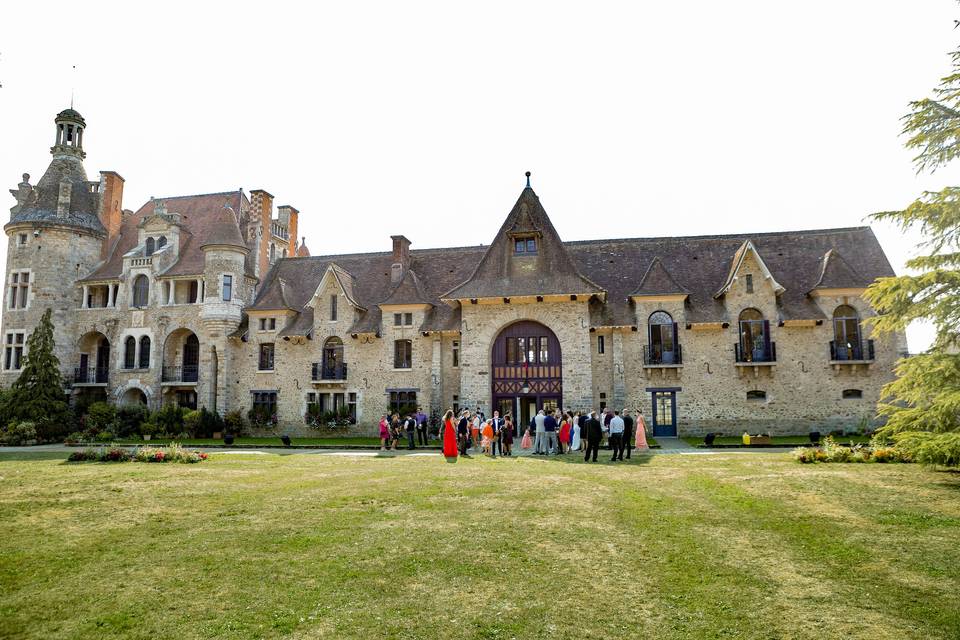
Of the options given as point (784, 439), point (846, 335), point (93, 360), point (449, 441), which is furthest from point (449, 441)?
point (93, 360)

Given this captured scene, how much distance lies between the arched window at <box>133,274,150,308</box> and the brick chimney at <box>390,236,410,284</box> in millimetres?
14558

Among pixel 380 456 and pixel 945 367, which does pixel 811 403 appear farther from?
pixel 380 456

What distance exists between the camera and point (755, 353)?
31016 millimetres

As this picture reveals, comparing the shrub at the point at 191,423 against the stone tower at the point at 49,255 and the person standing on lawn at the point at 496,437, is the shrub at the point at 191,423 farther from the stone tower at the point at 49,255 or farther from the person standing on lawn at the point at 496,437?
the person standing on lawn at the point at 496,437

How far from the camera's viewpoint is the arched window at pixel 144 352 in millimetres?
36656

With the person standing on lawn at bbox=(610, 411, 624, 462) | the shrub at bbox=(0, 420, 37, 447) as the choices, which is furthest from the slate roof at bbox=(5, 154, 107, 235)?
the person standing on lawn at bbox=(610, 411, 624, 462)

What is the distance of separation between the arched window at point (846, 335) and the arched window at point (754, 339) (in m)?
2.92

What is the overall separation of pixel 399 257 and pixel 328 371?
7.88 m

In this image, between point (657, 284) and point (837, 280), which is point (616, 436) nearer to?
point (657, 284)

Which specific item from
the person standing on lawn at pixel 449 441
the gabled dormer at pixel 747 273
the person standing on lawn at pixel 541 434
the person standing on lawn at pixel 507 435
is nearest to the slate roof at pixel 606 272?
the gabled dormer at pixel 747 273

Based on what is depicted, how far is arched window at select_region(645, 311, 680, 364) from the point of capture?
31.3 m

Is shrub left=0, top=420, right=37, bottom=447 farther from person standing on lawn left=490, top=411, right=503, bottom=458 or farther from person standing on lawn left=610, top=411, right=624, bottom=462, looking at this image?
person standing on lawn left=610, top=411, right=624, bottom=462

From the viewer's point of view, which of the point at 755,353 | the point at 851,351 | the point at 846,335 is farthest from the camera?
the point at 755,353

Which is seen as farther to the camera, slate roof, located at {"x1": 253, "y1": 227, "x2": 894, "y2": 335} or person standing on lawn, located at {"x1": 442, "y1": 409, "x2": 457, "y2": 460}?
slate roof, located at {"x1": 253, "y1": 227, "x2": 894, "y2": 335}
